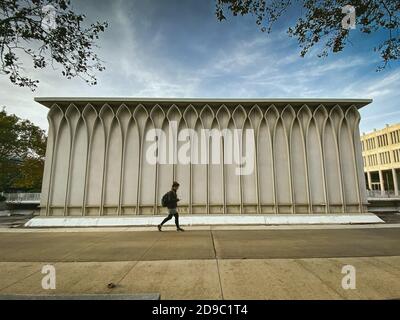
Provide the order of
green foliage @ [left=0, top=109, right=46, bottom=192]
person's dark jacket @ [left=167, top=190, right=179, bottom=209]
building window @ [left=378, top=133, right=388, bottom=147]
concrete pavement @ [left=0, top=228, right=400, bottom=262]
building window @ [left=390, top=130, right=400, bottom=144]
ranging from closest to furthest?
concrete pavement @ [left=0, top=228, right=400, bottom=262] < person's dark jacket @ [left=167, top=190, right=179, bottom=209] < green foliage @ [left=0, top=109, right=46, bottom=192] < building window @ [left=390, top=130, right=400, bottom=144] < building window @ [left=378, top=133, right=388, bottom=147]

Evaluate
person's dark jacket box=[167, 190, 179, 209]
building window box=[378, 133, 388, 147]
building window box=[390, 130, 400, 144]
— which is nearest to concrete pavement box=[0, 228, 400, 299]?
person's dark jacket box=[167, 190, 179, 209]

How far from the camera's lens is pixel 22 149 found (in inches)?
1284

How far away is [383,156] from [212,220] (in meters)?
65.0

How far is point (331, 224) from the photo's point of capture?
11.4 metres

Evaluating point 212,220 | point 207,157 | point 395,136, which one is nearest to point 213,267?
point 212,220

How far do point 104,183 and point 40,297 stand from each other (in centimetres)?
993

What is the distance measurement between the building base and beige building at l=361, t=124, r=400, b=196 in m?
51.6

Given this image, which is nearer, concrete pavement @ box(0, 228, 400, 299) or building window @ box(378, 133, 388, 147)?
concrete pavement @ box(0, 228, 400, 299)

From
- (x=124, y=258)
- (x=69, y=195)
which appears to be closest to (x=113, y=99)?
(x=69, y=195)

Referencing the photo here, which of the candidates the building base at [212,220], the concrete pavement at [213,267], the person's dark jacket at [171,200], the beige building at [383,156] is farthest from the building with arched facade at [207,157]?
the beige building at [383,156]

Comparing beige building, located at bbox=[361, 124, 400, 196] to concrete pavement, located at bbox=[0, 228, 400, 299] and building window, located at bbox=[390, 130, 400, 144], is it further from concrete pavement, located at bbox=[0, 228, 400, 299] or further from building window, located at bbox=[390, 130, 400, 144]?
concrete pavement, located at bbox=[0, 228, 400, 299]

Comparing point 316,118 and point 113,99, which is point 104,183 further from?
point 316,118

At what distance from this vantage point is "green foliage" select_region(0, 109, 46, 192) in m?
30.7

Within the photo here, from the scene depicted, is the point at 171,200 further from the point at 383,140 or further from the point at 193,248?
the point at 383,140
